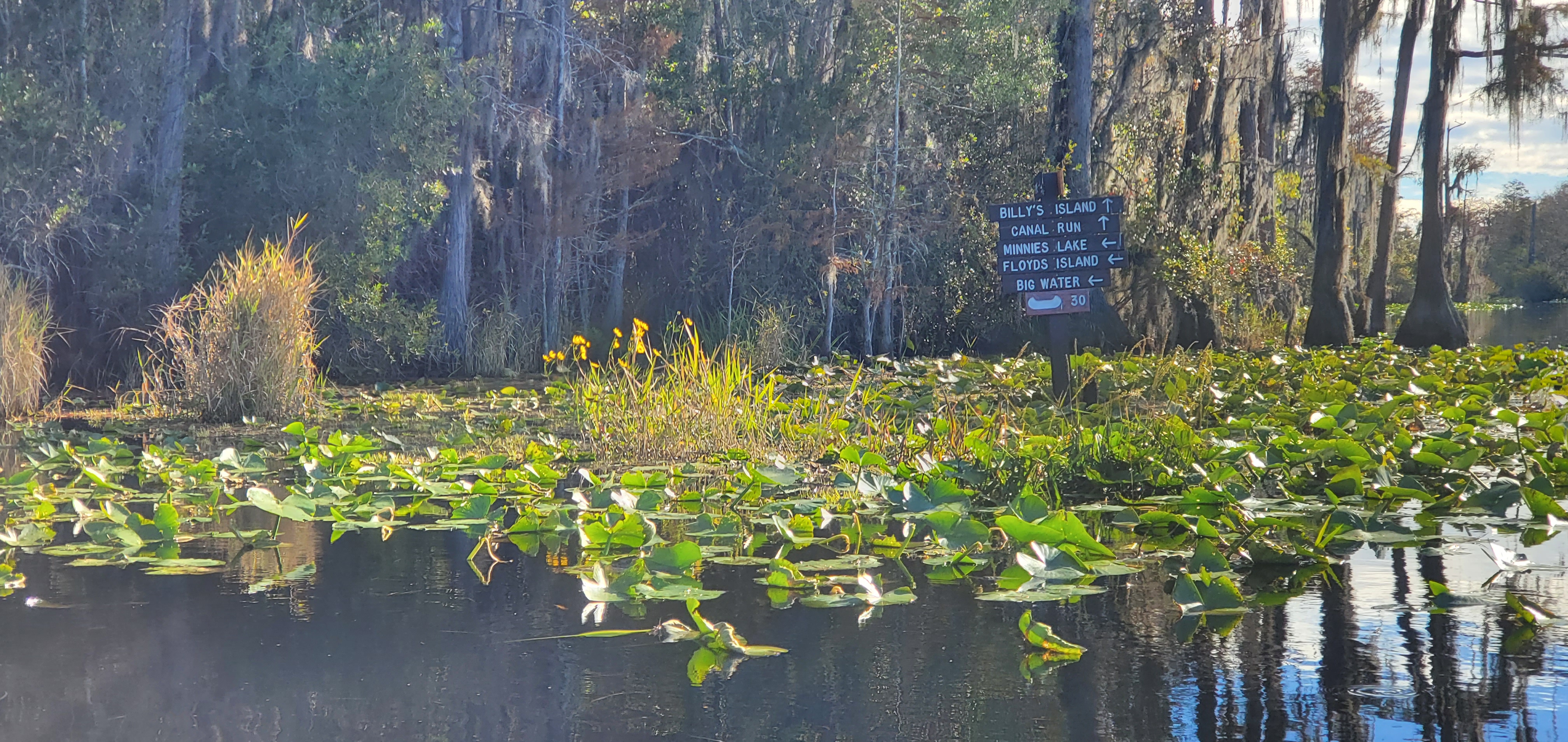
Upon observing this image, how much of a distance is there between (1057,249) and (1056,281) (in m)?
0.22

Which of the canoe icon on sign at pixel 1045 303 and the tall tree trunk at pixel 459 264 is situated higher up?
the tall tree trunk at pixel 459 264

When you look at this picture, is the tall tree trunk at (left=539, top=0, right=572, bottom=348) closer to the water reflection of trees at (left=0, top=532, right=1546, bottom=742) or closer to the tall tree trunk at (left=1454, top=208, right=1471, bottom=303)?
the water reflection of trees at (left=0, top=532, right=1546, bottom=742)

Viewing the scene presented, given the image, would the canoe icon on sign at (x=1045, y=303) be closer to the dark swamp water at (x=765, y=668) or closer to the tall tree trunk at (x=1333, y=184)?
the dark swamp water at (x=765, y=668)

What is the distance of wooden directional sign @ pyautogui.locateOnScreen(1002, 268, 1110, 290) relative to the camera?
28.5 feet

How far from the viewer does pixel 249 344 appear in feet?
31.6

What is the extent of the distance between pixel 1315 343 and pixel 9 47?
1690 cm

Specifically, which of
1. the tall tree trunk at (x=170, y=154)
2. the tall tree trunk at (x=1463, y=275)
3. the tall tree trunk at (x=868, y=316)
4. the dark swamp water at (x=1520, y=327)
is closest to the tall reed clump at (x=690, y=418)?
the tall tree trunk at (x=170, y=154)

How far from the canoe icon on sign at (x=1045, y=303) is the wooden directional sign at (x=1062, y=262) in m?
0.18

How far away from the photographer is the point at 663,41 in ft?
65.0

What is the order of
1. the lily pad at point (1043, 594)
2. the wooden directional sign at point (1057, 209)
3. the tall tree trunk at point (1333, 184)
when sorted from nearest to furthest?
the lily pad at point (1043, 594), the wooden directional sign at point (1057, 209), the tall tree trunk at point (1333, 184)

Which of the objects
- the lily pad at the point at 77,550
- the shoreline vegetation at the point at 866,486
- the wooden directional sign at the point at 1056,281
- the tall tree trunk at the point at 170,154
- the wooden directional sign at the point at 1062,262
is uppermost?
the tall tree trunk at the point at 170,154

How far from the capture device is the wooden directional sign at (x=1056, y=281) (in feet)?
28.5

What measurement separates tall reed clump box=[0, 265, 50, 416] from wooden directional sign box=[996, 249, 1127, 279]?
7919 millimetres

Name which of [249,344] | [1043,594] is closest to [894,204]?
[249,344]
